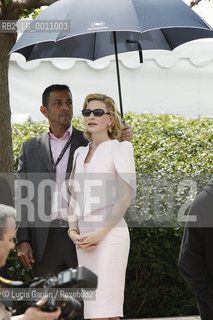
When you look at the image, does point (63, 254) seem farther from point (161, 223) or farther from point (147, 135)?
point (147, 135)

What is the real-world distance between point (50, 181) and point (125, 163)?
715 millimetres

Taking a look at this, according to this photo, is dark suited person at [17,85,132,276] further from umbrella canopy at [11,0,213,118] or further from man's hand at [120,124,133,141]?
umbrella canopy at [11,0,213,118]

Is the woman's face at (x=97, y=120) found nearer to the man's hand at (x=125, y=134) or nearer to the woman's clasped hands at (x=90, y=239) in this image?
the man's hand at (x=125, y=134)

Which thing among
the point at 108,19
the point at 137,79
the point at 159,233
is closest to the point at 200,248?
the point at 108,19

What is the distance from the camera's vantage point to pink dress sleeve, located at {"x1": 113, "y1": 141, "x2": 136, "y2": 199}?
15.5 ft

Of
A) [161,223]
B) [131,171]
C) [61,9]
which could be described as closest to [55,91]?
[61,9]

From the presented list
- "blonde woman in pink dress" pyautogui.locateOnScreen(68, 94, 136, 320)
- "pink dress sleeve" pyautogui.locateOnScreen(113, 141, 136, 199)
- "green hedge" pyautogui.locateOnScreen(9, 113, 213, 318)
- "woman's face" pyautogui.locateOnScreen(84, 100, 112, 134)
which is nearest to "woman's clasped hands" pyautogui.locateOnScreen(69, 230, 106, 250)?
"blonde woman in pink dress" pyautogui.locateOnScreen(68, 94, 136, 320)

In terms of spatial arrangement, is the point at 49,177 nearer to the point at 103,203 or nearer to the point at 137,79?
the point at 103,203

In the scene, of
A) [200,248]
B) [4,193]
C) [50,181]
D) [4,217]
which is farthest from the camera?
[50,181]

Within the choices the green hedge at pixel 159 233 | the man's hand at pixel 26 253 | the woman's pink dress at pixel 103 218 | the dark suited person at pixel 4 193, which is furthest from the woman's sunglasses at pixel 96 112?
the green hedge at pixel 159 233

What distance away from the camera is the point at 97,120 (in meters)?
4.89

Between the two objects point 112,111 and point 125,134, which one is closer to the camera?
point 112,111

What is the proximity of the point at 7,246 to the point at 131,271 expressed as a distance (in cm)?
366

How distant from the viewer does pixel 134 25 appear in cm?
485
